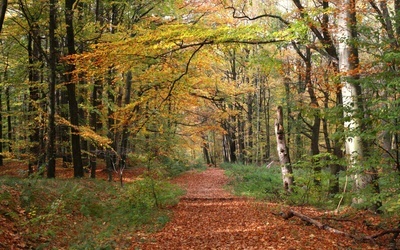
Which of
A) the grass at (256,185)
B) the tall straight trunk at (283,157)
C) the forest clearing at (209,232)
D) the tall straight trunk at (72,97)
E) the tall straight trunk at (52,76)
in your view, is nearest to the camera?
the forest clearing at (209,232)

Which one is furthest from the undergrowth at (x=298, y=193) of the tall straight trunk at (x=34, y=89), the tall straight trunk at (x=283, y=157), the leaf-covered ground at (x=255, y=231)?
the tall straight trunk at (x=34, y=89)

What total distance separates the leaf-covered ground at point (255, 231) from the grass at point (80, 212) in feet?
2.29

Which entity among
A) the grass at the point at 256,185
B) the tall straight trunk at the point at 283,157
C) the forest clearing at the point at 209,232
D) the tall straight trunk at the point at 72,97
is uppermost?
the tall straight trunk at the point at 72,97

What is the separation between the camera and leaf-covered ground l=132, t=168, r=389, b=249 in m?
5.92

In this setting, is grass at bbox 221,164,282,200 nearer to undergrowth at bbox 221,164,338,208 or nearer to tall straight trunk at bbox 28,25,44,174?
undergrowth at bbox 221,164,338,208

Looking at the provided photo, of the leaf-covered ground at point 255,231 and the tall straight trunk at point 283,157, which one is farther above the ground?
the tall straight trunk at point 283,157

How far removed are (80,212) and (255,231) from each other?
15.6ft

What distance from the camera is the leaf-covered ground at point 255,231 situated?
19.4 feet

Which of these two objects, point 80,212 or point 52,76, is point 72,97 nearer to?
point 52,76

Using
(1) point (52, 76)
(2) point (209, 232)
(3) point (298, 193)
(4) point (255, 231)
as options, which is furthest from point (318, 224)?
(1) point (52, 76)

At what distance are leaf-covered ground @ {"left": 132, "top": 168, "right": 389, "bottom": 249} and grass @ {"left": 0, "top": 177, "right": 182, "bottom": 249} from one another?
70cm

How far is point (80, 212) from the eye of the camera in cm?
873

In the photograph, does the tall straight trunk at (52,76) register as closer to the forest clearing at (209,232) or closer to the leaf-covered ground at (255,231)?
the forest clearing at (209,232)

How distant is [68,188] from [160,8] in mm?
9989
